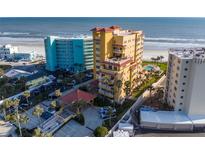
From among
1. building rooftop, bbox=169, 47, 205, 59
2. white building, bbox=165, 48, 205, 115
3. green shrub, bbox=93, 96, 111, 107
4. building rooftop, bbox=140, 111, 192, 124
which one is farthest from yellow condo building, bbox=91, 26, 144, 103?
building rooftop, bbox=169, 47, 205, 59

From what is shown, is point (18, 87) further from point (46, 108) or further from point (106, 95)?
point (106, 95)

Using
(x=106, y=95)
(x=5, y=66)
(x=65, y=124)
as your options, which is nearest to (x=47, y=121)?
(x=65, y=124)

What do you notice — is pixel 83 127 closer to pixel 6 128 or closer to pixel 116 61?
pixel 6 128

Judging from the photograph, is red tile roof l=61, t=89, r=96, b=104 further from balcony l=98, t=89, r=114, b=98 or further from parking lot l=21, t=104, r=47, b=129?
parking lot l=21, t=104, r=47, b=129

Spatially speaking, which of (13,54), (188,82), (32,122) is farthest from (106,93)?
(13,54)

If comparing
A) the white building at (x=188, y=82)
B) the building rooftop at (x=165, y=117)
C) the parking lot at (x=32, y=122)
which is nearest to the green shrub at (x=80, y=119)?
the parking lot at (x=32, y=122)
